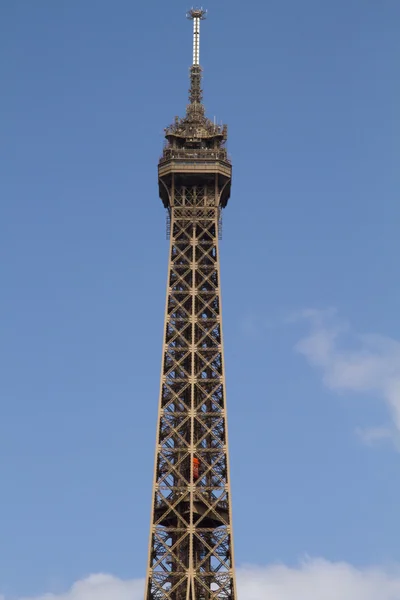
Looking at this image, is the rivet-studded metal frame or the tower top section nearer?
the rivet-studded metal frame

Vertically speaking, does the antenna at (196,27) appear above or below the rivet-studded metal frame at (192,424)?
above

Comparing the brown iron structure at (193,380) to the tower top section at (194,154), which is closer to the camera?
the brown iron structure at (193,380)

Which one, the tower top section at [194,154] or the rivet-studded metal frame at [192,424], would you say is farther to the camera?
the tower top section at [194,154]

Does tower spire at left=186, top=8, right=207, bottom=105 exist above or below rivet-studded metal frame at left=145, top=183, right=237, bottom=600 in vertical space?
above

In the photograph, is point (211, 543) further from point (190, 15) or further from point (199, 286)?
point (190, 15)

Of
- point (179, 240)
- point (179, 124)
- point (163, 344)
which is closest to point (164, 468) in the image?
point (163, 344)
